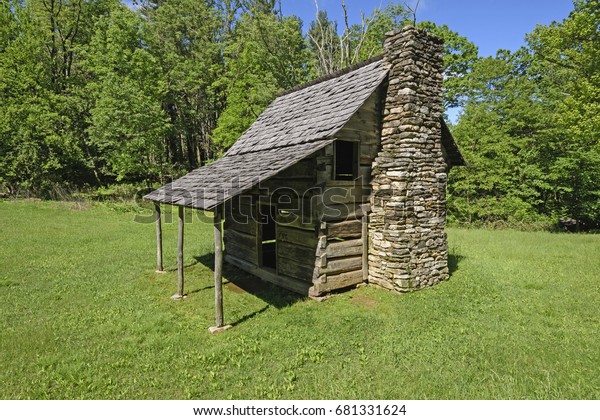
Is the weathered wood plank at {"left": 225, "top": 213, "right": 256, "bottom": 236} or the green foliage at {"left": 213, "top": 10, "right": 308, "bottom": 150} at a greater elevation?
the green foliage at {"left": 213, "top": 10, "right": 308, "bottom": 150}

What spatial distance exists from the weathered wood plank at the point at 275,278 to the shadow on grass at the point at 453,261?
4824mm

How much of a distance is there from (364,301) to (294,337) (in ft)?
7.95

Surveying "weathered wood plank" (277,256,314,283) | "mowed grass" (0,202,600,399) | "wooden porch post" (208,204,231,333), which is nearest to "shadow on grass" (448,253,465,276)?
"mowed grass" (0,202,600,399)

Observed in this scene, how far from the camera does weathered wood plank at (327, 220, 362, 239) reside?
803cm

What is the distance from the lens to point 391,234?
26.7 ft

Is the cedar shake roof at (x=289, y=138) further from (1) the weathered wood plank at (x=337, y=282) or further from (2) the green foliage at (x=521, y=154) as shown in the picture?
(2) the green foliage at (x=521, y=154)

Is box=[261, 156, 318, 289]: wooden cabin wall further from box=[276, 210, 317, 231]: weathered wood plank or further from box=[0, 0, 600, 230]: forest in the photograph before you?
box=[0, 0, 600, 230]: forest

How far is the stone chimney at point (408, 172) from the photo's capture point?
809 cm

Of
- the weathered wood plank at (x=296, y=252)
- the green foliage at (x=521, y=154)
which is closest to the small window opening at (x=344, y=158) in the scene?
the weathered wood plank at (x=296, y=252)

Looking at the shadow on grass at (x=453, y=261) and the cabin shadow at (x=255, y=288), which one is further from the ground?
the shadow on grass at (x=453, y=261)

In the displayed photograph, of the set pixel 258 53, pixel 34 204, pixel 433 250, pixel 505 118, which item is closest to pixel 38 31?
pixel 34 204

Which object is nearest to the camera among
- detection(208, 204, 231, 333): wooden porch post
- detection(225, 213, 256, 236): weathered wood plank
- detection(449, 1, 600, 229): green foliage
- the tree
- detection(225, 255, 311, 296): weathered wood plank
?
detection(208, 204, 231, 333): wooden porch post

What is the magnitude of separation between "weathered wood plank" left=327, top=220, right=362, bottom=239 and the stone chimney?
1.35 feet

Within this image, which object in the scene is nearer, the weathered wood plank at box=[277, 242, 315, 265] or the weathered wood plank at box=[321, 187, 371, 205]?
the weathered wood plank at box=[321, 187, 371, 205]
